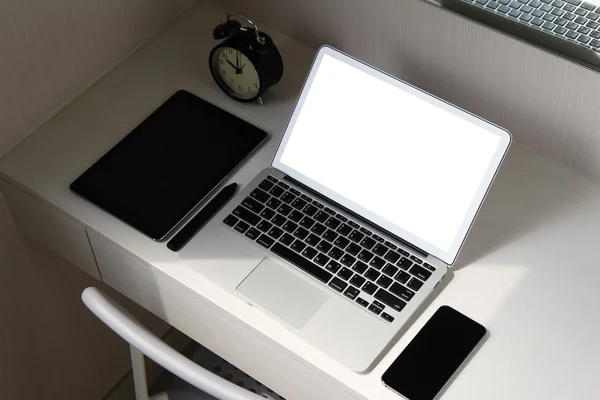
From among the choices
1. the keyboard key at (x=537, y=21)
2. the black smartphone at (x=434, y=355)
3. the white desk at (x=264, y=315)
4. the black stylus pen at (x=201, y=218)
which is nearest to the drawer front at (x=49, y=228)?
the white desk at (x=264, y=315)

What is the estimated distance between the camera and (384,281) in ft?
3.43

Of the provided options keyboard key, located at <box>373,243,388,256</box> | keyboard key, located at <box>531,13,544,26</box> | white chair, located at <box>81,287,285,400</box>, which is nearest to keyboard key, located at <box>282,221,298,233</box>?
keyboard key, located at <box>373,243,388,256</box>

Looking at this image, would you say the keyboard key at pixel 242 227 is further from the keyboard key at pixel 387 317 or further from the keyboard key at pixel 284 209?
the keyboard key at pixel 387 317

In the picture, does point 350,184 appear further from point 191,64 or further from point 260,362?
point 191,64

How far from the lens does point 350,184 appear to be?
1.12m

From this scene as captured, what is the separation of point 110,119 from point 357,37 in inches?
15.3

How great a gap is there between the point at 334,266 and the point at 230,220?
6.2 inches

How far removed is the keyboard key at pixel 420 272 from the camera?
1050 mm

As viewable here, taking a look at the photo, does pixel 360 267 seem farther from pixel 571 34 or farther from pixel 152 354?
pixel 571 34

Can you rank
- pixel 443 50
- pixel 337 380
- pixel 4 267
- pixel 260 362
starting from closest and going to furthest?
pixel 337 380, pixel 260 362, pixel 443 50, pixel 4 267

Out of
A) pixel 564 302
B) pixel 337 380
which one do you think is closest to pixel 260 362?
pixel 337 380

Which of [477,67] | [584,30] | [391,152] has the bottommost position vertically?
[391,152]

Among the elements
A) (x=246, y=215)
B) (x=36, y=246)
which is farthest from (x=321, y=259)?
(x=36, y=246)

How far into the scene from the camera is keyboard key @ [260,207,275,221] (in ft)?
3.68
